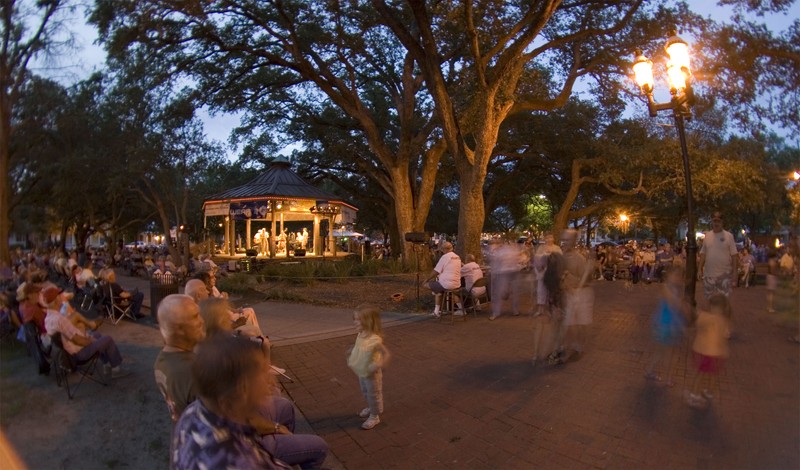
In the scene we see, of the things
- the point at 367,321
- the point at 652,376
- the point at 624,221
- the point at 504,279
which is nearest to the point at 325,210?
the point at 504,279

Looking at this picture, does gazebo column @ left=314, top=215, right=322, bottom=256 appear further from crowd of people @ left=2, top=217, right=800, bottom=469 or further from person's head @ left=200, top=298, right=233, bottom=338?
person's head @ left=200, top=298, right=233, bottom=338

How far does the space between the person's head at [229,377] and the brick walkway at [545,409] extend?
2126 mm

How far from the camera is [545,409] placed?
464cm

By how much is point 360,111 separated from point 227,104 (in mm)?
5842

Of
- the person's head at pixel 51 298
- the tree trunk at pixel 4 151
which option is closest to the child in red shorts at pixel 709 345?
the person's head at pixel 51 298

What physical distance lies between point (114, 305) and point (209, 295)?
423 centimetres

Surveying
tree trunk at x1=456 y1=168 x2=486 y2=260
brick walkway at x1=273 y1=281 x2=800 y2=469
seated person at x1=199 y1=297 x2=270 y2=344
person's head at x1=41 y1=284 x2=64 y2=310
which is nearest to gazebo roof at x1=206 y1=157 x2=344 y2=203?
tree trunk at x1=456 y1=168 x2=486 y2=260

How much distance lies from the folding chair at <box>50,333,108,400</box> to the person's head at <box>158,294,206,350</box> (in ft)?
10.7

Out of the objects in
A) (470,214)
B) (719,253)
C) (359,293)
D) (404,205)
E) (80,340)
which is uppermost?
(404,205)

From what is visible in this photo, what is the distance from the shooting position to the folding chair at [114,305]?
31.6ft

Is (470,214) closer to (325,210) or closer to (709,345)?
(709,345)

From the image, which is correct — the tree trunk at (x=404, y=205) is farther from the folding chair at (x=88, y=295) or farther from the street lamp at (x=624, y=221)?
the street lamp at (x=624, y=221)

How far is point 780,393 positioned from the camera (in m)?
5.01

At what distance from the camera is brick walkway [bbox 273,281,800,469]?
3.74 metres
